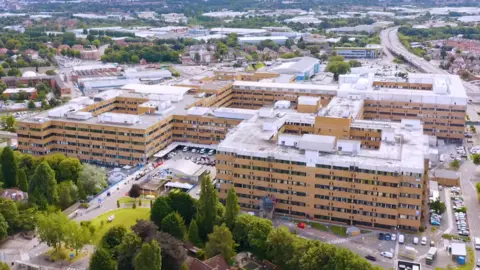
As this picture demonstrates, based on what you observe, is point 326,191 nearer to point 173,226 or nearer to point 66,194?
point 173,226

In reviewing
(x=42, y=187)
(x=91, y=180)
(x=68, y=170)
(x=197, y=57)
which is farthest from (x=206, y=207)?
(x=197, y=57)

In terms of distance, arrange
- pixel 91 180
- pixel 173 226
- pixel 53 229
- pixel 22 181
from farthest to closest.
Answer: pixel 91 180 < pixel 22 181 < pixel 173 226 < pixel 53 229

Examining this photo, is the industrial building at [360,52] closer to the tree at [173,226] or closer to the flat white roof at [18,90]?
the flat white roof at [18,90]

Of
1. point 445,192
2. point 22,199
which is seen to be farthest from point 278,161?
point 22,199

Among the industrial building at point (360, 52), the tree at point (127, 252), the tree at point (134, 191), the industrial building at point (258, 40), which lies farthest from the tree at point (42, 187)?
the industrial building at point (258, 40)

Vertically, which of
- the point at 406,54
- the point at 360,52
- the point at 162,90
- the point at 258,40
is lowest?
the point at 406,54

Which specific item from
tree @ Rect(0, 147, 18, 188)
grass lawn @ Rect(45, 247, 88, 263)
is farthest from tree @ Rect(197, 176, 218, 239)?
tree @ Rect(0, 147, 18, 188)
